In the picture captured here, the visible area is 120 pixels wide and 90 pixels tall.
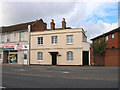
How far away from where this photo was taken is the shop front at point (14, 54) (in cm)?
2445

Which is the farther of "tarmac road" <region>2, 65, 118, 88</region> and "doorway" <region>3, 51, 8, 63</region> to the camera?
"doorway" <region>3, 51, 8, 63</region>

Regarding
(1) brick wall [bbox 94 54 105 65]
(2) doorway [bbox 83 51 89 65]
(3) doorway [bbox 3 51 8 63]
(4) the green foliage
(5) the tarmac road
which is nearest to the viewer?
(5) the tarmac road

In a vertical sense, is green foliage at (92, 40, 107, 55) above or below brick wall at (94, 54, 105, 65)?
above

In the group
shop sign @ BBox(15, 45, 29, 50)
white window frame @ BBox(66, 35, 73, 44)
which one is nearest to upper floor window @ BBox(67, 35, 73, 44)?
white window frame @ BBox(66, 35, 73, 44)

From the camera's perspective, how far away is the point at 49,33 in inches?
908

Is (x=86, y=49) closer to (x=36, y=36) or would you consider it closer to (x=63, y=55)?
(x=63, y=55)

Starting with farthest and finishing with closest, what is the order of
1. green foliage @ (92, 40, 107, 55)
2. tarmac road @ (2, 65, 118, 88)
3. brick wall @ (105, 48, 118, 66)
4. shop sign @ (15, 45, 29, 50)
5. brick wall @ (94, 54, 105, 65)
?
shop sign @ (15, 45, 29, 50), brick wall @ (94, 54, 105, 65), green foliage @ (92, 40, 107, 55), brick wall @ (105, 48, 118, 66), tarmac road @ (2, 65, 118, 88)

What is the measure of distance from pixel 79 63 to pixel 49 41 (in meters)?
6.99

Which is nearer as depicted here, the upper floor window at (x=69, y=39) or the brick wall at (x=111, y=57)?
the brick wall at (x=111, y=57)

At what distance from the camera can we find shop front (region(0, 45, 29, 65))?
24.5 m

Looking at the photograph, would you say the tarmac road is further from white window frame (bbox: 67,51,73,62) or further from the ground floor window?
the ground floor window

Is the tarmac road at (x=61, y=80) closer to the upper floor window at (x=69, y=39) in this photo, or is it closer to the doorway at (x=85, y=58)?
the doorway at (x=85, y=58)

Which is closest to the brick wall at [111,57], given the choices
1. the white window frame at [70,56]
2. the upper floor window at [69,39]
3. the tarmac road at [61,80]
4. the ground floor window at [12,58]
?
the white window frame at [70,56]

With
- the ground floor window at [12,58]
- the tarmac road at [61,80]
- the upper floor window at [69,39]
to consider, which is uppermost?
the upper floor window at [69,39]
